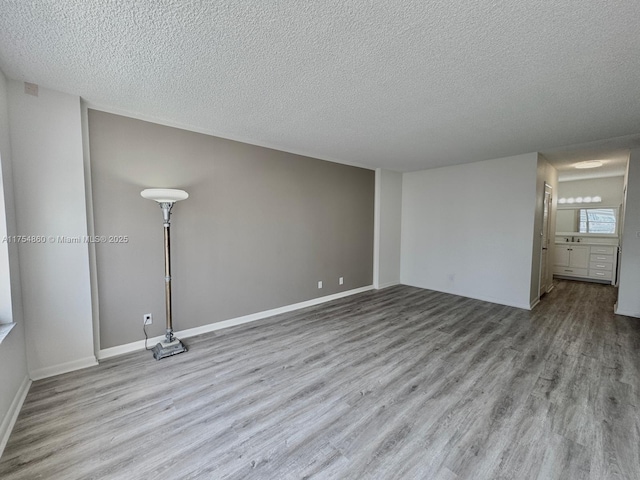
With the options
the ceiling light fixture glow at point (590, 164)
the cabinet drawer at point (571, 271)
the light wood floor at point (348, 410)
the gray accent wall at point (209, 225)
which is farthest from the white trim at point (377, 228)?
the cabinet drawer at point (571, 271)

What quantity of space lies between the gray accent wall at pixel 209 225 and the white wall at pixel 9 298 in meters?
0.55

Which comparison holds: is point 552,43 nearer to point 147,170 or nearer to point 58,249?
point 147,170

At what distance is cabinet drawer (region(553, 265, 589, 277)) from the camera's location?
622cm

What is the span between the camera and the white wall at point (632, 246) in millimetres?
3785

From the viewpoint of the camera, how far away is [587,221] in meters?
6.72

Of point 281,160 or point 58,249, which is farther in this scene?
point 281,160

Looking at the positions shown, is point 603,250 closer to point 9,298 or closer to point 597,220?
point 597,220

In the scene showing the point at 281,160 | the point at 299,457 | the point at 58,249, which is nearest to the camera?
the point at 299,457

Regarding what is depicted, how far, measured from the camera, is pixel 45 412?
6.21 ft

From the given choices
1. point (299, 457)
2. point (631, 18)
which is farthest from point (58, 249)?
Answer: point (631, 18)

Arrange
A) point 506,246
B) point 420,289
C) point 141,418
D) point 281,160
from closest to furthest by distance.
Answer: point 141,418
point 281,160
point 506,246
point 420,289

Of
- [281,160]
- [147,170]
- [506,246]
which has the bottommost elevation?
[506,246]

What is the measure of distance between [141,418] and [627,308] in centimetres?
624

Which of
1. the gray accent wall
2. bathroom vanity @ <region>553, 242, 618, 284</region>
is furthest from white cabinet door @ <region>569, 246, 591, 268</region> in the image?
the gray accent wall
